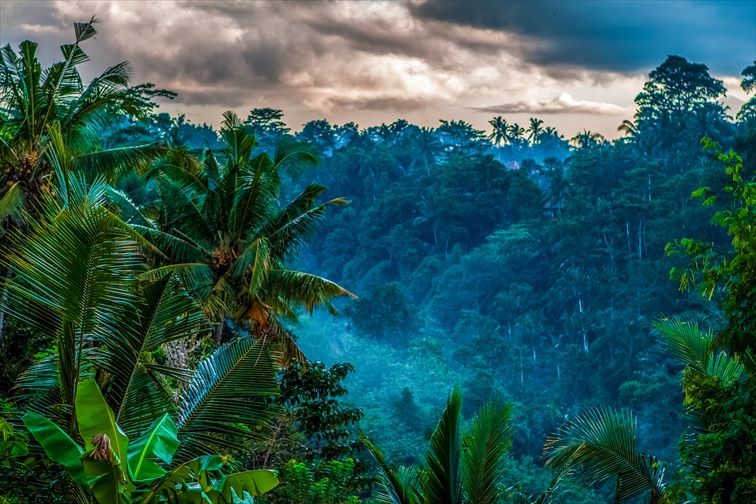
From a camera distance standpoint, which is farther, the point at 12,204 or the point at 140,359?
the point at 12,204

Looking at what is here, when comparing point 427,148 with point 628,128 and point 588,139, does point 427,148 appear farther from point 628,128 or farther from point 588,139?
point 628,128

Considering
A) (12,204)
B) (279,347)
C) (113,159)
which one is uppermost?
(113,159)

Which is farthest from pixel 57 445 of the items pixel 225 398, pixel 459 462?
pixel 459 462

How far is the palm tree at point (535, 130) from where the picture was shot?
8319 cm

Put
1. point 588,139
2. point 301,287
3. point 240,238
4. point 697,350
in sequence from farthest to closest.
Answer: point 588,139 < point 240,238 < point 301,287 < point 697,350

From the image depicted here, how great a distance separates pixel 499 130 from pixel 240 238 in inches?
2613

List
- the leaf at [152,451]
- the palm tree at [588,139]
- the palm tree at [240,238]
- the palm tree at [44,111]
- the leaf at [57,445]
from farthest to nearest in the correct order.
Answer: the palm tree at [588,139] < the palm tree at [240,238] < the palm tree at [44,111] < the leaf at [152,451] < the leaf at [57,445]

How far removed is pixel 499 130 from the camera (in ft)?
268

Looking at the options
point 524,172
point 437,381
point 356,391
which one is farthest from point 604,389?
point 524,172

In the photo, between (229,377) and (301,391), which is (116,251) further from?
(301,391)

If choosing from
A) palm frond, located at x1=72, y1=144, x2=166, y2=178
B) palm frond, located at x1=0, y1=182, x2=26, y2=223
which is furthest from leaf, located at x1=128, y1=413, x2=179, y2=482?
palm frond, located at x1=72, y1=144, x2=166, y2=178

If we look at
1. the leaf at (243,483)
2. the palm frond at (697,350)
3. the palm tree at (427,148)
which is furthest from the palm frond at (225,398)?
the palm tree at (427,148)

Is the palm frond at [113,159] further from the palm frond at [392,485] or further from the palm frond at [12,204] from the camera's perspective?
the palm frond at [392,485]

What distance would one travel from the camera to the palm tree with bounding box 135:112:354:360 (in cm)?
1675
